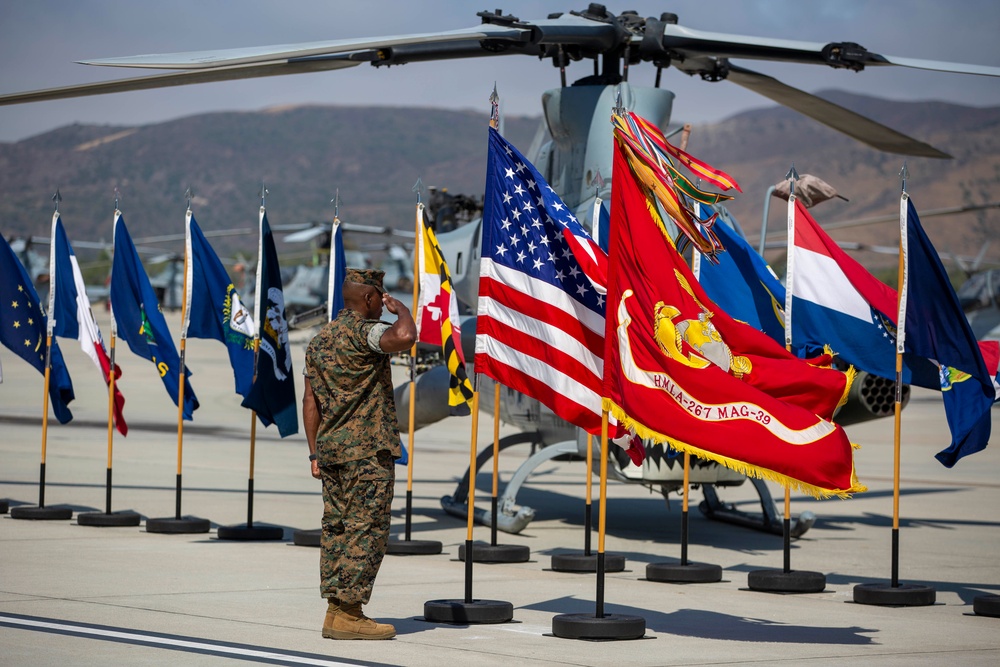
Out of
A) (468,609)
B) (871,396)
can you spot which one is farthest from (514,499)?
(468,609)

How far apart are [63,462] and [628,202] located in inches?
494

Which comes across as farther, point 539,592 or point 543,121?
point 543,121

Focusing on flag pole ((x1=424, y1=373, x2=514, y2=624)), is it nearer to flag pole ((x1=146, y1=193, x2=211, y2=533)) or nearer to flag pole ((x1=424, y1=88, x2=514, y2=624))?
flag pole ((x1=424, y1=88, x2=514, y2=624))

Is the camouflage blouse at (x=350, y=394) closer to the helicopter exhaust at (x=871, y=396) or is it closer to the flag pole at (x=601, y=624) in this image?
the flag pole at (x=601, y=624)

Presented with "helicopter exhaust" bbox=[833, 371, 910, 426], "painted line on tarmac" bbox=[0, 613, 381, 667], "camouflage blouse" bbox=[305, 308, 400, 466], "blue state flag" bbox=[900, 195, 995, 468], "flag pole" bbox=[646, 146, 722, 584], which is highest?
"blue state flag" bbox=[900, 195, 995, 468]

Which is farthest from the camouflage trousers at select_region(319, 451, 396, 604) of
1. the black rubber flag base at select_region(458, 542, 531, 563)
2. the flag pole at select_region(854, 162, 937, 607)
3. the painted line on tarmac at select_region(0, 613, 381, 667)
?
Answer: the flag pole at select_region(854, 162, 937, 607)

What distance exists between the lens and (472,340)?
14344 millimetres

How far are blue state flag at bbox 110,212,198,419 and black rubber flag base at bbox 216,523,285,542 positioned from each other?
1448 millimetres

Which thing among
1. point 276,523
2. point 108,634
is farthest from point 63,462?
point 108,634

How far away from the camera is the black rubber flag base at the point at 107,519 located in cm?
1338

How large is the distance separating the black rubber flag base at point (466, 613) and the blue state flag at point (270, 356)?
3997mm

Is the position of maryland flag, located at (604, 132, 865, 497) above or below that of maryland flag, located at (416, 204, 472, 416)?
below

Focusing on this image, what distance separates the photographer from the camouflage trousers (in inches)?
311

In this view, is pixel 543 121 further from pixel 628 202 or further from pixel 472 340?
pixel 628 202
